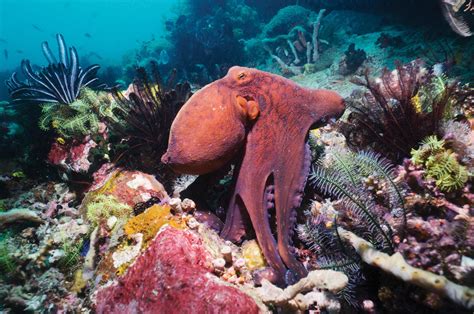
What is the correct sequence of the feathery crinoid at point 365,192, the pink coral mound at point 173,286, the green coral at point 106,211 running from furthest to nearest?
the green coral at point 106,211 < the feathery crinoid at point 365,192 < the pink coral mound at point 173,286

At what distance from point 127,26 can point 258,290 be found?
468 feet

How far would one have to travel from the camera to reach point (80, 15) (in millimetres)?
138375

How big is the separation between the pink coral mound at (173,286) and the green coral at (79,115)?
10.6 ft

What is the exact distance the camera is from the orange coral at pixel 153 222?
236 cm

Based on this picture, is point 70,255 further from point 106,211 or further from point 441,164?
point 441,164

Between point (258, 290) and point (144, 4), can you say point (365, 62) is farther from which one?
point (144, 4)

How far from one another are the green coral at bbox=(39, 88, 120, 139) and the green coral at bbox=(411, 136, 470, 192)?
4.32 m

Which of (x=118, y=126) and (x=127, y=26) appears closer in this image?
(x=118, y=126)

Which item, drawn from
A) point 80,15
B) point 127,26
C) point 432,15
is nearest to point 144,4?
point 127,26

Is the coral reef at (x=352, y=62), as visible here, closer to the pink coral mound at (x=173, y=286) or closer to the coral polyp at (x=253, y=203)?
the coral polyp at (x=253, y=203)

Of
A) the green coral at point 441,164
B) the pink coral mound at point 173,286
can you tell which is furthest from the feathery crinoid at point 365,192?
the pink coral mound at point 173,286

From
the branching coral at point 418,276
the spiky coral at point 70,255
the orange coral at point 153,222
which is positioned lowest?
the spiky coral at point 70,255

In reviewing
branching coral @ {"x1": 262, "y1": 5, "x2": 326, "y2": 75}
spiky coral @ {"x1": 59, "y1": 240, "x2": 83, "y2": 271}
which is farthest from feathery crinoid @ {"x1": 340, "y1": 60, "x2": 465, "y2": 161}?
branching coral @ {"x1": 262, "y1": 5, "x2": 326, "y2": 75}

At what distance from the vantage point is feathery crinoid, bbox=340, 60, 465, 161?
291cm
